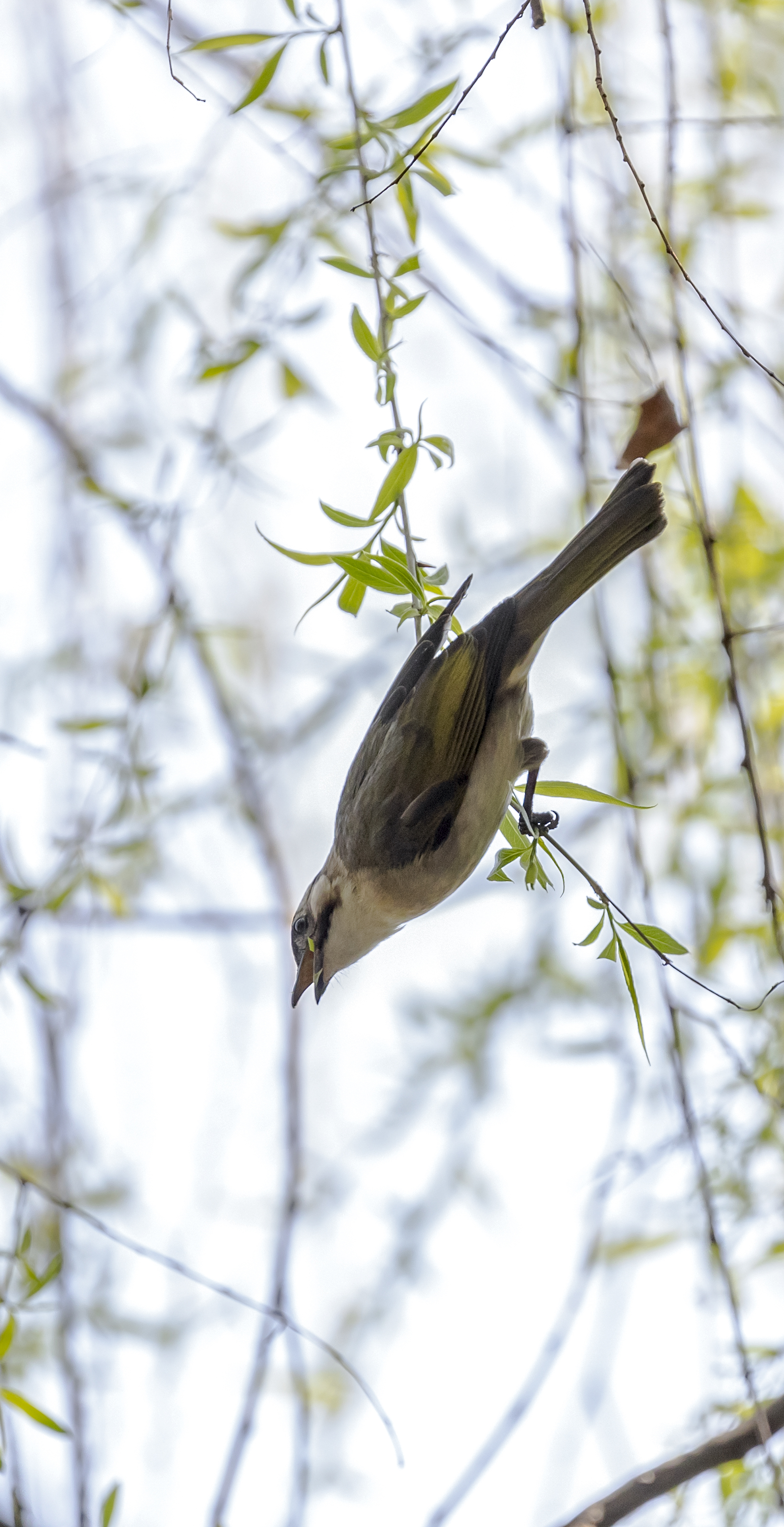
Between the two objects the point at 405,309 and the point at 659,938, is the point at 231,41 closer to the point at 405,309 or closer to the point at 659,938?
the point at 405,309

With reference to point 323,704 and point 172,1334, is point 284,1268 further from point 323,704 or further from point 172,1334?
point 323,704

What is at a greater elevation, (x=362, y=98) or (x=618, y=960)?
(x=362, y=98)

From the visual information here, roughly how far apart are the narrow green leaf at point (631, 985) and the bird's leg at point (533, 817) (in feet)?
0.63

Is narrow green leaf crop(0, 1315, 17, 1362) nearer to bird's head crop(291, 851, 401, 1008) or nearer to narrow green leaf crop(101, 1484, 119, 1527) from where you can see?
narrow green leaf crop(101, 1484, 119, 1527)

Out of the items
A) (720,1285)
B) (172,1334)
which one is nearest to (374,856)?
(720,1285)

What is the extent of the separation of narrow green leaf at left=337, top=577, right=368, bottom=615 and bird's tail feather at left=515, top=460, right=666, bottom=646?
582 mm

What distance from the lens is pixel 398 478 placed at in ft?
4.50

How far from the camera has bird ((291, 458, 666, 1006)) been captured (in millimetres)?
1932

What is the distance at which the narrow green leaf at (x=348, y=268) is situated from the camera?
4.58 feet

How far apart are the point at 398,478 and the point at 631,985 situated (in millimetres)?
614

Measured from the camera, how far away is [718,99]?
7.77 feet

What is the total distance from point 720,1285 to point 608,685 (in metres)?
0.85

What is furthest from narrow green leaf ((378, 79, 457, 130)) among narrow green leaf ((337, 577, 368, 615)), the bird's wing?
the bird's wing

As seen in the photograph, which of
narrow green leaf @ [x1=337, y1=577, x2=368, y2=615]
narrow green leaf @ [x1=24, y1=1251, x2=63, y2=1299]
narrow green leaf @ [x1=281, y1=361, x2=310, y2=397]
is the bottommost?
narrow green leaf @ [x1=24, y1=1251, x2=63, y2=1299]
